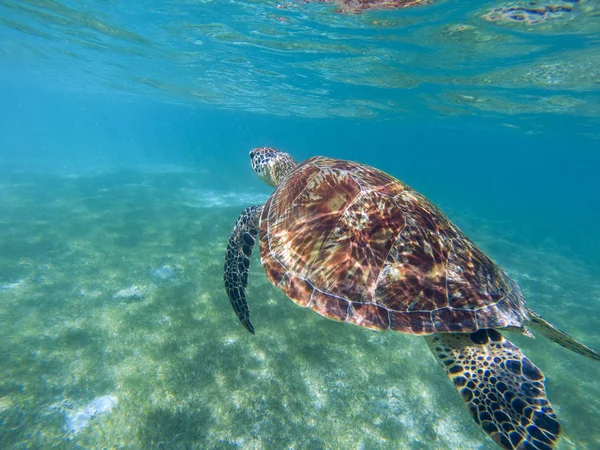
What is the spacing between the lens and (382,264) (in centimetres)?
336

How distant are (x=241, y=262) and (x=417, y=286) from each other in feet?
9.58

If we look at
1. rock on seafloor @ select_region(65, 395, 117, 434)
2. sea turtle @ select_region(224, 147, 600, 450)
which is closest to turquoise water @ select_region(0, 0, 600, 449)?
rock on seafloor @ select_region(65, 395, 117, 434)

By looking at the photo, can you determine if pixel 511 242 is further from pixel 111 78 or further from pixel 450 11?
pixel 111 78

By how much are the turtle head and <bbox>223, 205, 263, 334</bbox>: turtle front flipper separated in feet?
5.34

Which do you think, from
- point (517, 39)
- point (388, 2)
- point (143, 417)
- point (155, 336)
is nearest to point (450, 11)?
point (388, 2)

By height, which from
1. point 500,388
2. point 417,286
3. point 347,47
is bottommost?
point 500,388

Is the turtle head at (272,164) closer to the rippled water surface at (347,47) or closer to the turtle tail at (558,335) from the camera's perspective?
the turtle tail at (558,335)

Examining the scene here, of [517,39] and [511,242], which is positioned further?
[511,242]

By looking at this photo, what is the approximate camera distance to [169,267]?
28.3ft

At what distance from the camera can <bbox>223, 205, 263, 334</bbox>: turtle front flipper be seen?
4.52 metres

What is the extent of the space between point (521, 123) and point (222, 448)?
3969cm

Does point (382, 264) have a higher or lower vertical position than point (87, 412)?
higher

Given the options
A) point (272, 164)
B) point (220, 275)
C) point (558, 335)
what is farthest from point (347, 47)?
point (558, 335)

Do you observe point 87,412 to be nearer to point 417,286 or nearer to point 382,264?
point 382,264
